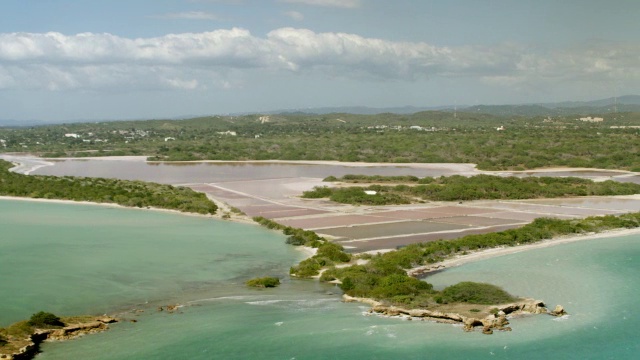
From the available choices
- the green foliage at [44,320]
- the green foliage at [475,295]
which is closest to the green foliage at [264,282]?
the green foliage at [475,295]

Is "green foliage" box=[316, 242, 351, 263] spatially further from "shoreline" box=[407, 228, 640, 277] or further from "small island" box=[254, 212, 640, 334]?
"shoreline" box=[407, 228, 640, 277]

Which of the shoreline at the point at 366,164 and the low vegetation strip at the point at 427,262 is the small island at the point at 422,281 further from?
the shoreline at the point at 366,164

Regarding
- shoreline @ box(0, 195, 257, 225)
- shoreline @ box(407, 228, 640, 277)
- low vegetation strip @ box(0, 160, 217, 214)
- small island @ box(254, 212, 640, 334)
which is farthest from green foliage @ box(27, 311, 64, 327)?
low vegetation strip @ box(0, 160, 217, 214)

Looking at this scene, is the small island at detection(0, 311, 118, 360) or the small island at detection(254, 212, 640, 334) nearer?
the small island at detection(0, 311, 118, 360)

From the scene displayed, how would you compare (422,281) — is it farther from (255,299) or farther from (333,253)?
(333,253)

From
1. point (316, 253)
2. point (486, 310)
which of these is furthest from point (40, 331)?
point (316, 253)

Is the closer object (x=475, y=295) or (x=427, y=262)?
(x=475, y=295)

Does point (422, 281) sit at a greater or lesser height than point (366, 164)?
greater
